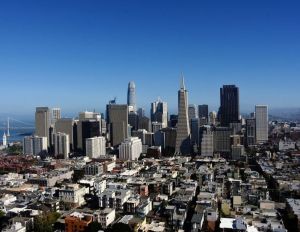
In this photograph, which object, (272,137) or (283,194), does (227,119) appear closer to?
(272,137)

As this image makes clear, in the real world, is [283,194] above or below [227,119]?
below

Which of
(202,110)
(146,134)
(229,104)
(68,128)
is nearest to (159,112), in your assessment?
(202,110)

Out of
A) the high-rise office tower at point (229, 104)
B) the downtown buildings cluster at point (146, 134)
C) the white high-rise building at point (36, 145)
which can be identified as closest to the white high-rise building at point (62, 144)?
the downtown buildings cluster at point (146, 134)

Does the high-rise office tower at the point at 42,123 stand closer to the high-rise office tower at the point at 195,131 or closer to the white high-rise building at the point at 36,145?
the white high-rise building at the point at 36,145

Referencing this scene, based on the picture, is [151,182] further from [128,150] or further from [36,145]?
[36,145]

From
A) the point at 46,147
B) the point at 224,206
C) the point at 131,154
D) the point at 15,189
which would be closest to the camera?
the point at 224,206

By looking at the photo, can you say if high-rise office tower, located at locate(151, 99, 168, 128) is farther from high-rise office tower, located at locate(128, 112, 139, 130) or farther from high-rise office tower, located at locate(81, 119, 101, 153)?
high-rise office tower, located at locate(81, 119, 101, 153)

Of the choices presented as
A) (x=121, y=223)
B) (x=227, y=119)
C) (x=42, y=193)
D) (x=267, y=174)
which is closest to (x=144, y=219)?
(x=121, y=223)
